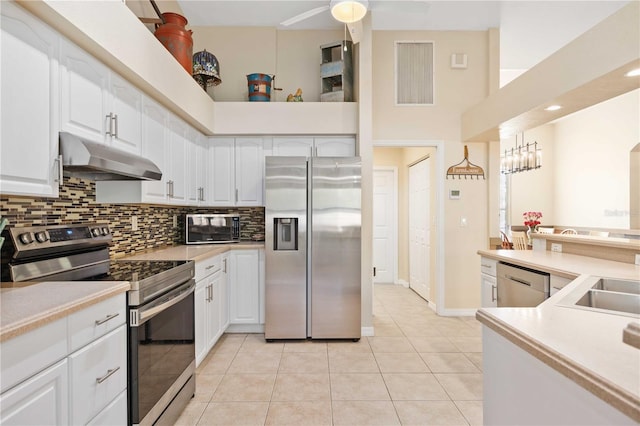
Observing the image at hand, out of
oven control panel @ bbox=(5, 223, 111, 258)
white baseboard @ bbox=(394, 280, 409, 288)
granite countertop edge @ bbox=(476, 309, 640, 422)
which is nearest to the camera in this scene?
granite countertop edge @ bbox=(476, 309, 640, 422)

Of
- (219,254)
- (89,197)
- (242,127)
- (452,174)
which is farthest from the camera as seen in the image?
(452,174)

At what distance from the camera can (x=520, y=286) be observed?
2.43m

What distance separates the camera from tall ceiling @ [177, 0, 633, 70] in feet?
11.7

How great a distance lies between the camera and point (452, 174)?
4.12 m

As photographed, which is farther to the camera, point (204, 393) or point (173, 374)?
point (204, 393)

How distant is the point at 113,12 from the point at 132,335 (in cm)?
175

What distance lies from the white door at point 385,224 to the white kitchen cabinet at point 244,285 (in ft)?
9.71

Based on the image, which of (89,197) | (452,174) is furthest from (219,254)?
(452,174)

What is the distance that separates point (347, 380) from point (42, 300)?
79.7 inches

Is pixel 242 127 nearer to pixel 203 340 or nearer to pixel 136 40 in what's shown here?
pixel 136 40

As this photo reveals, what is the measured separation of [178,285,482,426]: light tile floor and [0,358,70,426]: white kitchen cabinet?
1067 mm

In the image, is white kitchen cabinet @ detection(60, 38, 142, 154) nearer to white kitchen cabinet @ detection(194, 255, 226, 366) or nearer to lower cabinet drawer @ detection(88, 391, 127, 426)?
white kitchen cabinet @ detection(194, 255, 226, 366)

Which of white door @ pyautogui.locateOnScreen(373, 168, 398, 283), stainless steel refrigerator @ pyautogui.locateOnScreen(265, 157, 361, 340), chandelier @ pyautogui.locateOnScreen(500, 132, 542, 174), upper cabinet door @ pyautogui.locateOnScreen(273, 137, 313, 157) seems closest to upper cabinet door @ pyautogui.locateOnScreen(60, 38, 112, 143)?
stainless steel refrigerator @ pyautogui.locateOnScreen(265, 157, 361, 340)

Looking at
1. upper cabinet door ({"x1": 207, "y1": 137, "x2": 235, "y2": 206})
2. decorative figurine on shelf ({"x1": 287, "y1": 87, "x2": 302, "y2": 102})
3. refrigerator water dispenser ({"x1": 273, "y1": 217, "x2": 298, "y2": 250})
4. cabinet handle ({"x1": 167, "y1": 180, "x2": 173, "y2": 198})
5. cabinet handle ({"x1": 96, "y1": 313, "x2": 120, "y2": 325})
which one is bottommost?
cabinet handle ({"x1": 96, "y1": 313, "x2": 120, "y2": 325})
